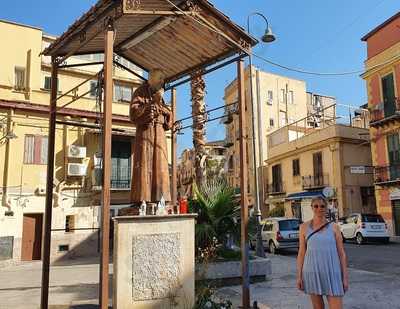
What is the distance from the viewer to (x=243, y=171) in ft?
21.8

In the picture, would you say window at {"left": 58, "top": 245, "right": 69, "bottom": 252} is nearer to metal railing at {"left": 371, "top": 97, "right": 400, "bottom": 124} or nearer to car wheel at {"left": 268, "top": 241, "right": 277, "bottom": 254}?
car wheel at {"left": 268, "top": 241, "right": 277, "bottom": 254}

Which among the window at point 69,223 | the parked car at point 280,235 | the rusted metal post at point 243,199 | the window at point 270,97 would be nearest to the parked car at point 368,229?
the parked car at point 280,235

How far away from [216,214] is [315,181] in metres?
27.7

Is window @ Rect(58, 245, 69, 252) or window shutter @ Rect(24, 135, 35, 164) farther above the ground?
window shutter @ Rect(24, 135, 35, 164)

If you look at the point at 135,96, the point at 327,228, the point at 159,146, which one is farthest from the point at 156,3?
the point at 327,228

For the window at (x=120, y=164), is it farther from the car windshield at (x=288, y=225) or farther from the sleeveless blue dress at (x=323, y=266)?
the sleeveless blue dress at (x=323, y=266)

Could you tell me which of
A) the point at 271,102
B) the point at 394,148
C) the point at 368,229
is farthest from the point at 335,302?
the point at 271,102

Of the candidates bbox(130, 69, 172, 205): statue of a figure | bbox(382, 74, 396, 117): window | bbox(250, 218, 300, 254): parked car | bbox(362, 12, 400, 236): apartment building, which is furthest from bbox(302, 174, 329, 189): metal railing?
bbox(130, 69, 172, 205): statue of a figure

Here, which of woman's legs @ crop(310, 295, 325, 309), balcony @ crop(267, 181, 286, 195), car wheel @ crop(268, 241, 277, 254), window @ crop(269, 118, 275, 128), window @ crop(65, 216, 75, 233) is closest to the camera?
woman's legs @ crop(310, 295, 325, 309)

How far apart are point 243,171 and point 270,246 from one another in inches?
547

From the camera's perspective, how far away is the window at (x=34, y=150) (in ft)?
68.4

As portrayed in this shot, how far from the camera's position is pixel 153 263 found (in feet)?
18.6

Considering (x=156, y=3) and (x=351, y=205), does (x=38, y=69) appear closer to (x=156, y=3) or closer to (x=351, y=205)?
(x=156, y=3)

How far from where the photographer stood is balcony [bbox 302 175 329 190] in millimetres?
34188
